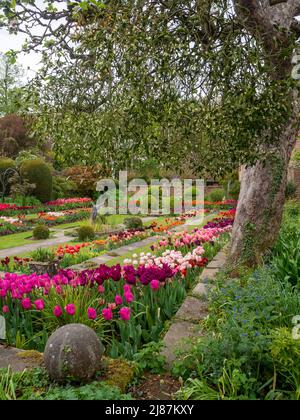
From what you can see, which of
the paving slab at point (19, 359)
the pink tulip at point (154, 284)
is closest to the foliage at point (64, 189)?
the pink tulip at point (154, 284)

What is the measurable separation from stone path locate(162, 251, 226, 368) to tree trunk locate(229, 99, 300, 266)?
1044 millimetres

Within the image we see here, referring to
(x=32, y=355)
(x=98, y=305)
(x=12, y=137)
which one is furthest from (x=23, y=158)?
(x=32, y=355)

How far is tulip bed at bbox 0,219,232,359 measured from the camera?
391 cm

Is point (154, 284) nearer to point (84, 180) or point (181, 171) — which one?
point (181, 171)

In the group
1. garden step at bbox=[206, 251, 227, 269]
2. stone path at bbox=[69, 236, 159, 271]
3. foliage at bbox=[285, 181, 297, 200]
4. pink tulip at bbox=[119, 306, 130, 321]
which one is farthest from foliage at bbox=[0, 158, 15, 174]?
pink tulip at bbox=[119, 306, 130, 321]

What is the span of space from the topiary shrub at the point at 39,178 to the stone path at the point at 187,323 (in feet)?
61.6

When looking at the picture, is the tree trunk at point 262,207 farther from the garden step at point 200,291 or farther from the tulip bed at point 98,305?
the tulip bed at point 98,305

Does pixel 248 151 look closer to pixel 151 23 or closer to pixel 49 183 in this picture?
pixel 151 23

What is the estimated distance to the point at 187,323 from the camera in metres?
4.30

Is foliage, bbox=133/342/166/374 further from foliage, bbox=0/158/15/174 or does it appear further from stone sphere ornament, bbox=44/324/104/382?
foliage, bbox=0/158/15/174

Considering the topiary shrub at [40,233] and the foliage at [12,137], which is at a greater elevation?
the foliage at [12,137]

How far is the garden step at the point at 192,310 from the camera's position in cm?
442

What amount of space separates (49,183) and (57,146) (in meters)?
19.0
